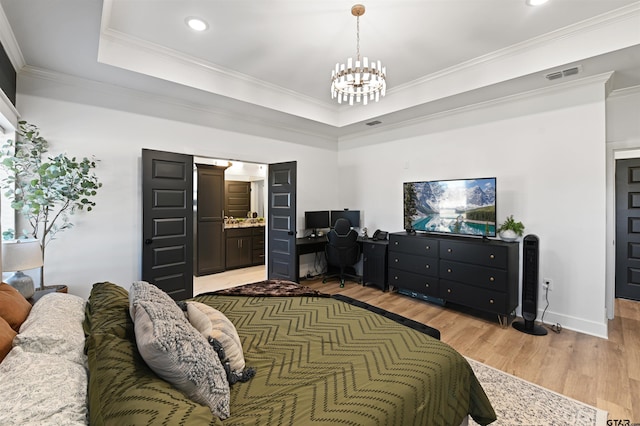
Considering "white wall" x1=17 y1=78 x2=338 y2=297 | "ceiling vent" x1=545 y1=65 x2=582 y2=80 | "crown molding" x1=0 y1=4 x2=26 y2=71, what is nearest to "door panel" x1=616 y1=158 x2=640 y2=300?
"ceiling vent" x1=545 y1=65 x2=582 y2=80

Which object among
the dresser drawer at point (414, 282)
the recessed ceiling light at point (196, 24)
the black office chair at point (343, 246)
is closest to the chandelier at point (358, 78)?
the recessed ceiling light at point (196, 24)

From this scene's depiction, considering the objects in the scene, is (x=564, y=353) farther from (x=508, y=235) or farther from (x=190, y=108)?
(x=190, y=108)

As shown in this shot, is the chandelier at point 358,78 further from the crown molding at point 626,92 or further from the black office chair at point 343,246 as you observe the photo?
the crown molding at point 626,92

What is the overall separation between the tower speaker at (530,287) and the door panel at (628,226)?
204 centimetres

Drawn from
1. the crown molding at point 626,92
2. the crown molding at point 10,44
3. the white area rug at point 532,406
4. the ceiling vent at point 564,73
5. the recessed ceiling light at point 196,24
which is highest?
the recessed ceiling light at point 196,24

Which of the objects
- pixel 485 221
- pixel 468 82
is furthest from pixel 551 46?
pixel 485 221

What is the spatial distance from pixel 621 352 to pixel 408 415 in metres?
3.01

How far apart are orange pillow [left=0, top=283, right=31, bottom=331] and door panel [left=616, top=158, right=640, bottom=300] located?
644 cm

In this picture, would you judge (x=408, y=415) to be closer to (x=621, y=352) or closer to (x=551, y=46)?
(x=621, y=352)

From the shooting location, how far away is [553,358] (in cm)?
269

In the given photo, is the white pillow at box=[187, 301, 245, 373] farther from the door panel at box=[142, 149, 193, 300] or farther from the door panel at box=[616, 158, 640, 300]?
the door panel at box=[616, 158, 640, 300]

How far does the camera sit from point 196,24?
2697mm

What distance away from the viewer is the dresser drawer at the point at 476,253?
332 cm

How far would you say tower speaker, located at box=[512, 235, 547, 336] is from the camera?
3.21 metres
